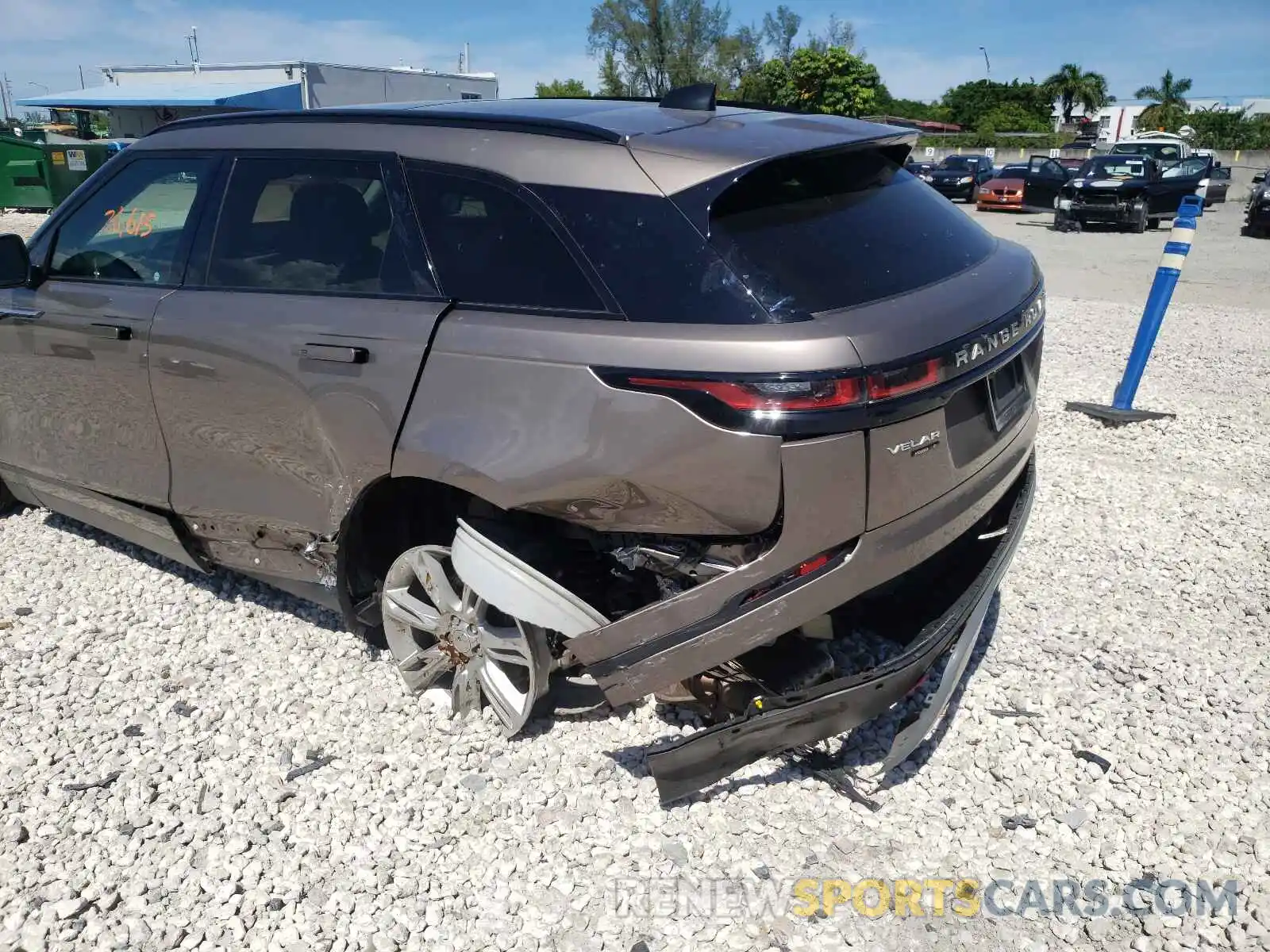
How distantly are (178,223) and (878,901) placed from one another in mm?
3189

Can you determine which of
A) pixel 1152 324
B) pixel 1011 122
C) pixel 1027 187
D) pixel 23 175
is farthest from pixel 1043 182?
pixel 1011 122

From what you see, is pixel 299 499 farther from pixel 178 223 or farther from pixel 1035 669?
pixel 1035 669

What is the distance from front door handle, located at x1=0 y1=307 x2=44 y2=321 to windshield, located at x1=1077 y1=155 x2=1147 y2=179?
2220 cm

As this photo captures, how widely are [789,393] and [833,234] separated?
0.62 meters

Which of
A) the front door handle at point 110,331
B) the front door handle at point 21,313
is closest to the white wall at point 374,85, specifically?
the front door handle at point 21,313

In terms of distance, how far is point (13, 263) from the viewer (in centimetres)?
360

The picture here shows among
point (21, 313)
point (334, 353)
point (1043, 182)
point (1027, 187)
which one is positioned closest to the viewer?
point (334, 353)

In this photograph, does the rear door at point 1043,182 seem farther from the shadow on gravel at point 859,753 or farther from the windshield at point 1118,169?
the shadow on gravel at point 859,753

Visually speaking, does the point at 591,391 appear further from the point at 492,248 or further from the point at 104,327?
the point at 104,327

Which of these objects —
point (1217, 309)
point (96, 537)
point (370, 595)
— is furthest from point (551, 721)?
point (1217, 309)

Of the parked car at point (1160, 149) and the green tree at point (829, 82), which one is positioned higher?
the green tree at point (829, 82)

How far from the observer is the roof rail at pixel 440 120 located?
99.4 inches

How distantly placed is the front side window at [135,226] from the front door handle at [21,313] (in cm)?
17

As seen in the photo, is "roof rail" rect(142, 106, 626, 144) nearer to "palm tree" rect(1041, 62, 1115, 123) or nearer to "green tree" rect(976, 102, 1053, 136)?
"green tree" rect(976, 102, 1053, 136)
